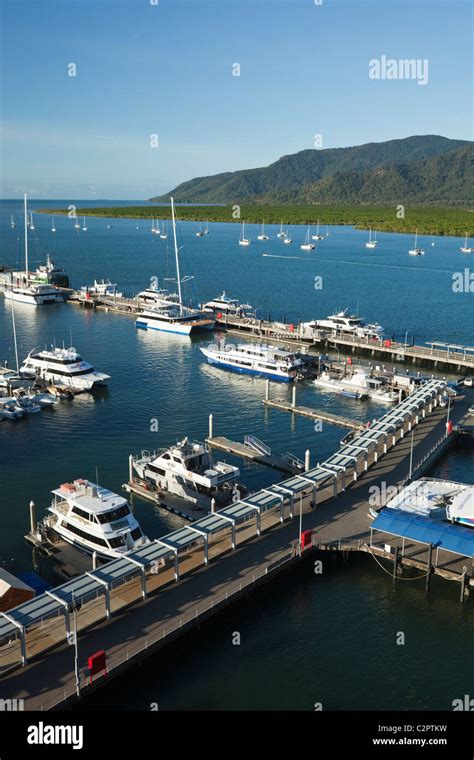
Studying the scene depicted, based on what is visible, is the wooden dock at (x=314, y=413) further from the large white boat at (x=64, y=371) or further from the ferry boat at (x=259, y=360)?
the large white boat at (x=64, y=371)

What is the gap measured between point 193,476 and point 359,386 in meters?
31.8

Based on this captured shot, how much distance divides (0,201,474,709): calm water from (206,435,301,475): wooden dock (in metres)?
1.19

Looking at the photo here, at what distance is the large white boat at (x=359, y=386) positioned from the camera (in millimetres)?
70144

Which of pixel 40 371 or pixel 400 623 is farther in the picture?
pixel 40 371

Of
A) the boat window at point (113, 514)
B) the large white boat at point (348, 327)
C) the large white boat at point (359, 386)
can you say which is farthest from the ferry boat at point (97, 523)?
the large white boat at point (348, 327)

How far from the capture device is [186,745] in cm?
2572

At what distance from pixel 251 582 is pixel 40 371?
4775 centimetres

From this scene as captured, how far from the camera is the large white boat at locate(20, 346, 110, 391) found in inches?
2830

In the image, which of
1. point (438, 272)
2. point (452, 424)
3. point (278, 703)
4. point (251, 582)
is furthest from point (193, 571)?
point (438, 272)

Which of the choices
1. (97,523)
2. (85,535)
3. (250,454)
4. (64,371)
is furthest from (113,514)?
(64,371)

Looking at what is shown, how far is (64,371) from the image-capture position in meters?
72.6

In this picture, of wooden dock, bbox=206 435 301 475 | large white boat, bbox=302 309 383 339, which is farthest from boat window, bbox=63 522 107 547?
large white boat, bbox=302 309 383 339

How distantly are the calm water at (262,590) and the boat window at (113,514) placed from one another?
4.01 metres

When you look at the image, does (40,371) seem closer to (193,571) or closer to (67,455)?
(67,455)
